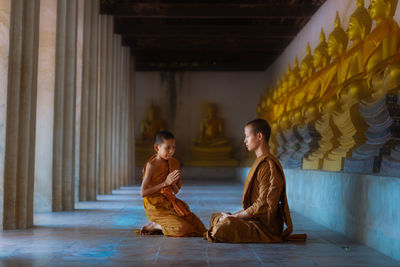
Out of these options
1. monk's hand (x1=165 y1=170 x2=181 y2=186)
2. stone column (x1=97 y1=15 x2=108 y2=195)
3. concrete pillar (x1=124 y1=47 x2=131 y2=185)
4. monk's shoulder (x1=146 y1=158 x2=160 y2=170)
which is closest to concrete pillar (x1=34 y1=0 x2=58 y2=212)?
monk's shoulder (x1=146 y1=158 x2=160 y2=170)

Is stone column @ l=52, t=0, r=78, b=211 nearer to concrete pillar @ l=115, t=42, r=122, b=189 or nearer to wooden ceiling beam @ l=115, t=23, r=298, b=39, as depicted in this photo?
concrete pillar @ l=115, t=42, r=122, b=189

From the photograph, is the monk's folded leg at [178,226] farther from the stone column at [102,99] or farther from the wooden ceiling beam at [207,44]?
the wooden ceiling beam at [207,44]

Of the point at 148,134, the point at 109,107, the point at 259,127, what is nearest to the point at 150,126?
the point at 148,134

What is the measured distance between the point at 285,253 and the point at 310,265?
1.48ft

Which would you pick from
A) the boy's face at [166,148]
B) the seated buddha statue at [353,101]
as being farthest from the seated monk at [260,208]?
the seated buddha statue at [353,101]

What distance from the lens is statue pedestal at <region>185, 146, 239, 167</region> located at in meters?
17.9

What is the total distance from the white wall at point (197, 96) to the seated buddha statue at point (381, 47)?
444 inches

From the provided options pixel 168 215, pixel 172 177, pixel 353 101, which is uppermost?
pixel 353 101

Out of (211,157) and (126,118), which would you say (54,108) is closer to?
(126,118)

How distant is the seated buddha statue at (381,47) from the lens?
539 centimetres

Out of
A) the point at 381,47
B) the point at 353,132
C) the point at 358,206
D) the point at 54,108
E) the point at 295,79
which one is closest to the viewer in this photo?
the point at 358,206

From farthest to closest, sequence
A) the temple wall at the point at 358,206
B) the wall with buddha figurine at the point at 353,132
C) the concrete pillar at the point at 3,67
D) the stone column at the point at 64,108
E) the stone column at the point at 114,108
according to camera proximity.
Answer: the stone column at the point at 114,108, the stone column at the point at 64,108, the concrete pillar at the point at 3,67, the wall with buddha figurine at the point at 353,132, the temple wall at the point at 358,206

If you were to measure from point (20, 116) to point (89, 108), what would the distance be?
395 centimetres

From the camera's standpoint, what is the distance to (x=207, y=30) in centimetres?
1309
